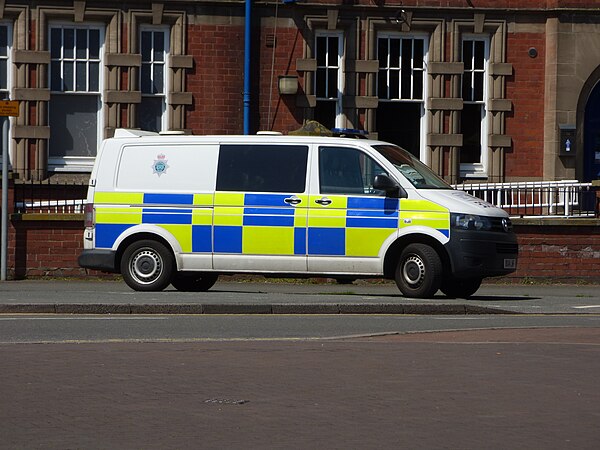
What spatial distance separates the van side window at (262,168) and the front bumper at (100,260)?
1.60 meters

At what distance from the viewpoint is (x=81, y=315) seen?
560 inches

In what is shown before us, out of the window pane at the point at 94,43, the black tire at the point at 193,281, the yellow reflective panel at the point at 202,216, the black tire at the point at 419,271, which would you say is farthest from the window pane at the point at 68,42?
the black tire at the point at 419,271

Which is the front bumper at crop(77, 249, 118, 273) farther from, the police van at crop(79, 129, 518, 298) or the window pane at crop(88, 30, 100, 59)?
the window pane at crop(88, 30, 100, 59)

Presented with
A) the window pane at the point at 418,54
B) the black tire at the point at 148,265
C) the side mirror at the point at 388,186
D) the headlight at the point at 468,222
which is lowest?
the black tire at the point at 148,265

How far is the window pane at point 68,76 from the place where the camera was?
83.7ft

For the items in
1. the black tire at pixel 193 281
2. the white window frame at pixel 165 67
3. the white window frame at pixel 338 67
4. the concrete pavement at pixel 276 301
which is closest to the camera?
the concrete pavement at pixel 276 301

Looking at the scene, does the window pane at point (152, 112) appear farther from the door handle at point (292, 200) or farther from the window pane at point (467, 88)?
the door handle at point (292, 200)

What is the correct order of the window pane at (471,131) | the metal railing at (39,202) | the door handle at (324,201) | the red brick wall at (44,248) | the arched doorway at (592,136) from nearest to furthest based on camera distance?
the door handle at (324,201)
the red brick wall at (44,248)
the metal railing at (39,202)
the arched doorway at (592,136)
the window pane at (471,131)

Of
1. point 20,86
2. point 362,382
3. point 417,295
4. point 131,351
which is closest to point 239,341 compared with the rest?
point 131,351

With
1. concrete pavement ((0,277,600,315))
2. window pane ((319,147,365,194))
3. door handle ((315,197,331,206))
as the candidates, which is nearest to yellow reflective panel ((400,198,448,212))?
window pane ((319,147,365,194))

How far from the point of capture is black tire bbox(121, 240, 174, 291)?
56.6 feet

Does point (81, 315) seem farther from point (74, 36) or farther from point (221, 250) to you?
point (74, 36)

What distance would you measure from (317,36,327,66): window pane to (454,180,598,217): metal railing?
3959 mm

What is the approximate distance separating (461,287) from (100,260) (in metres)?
4.44
